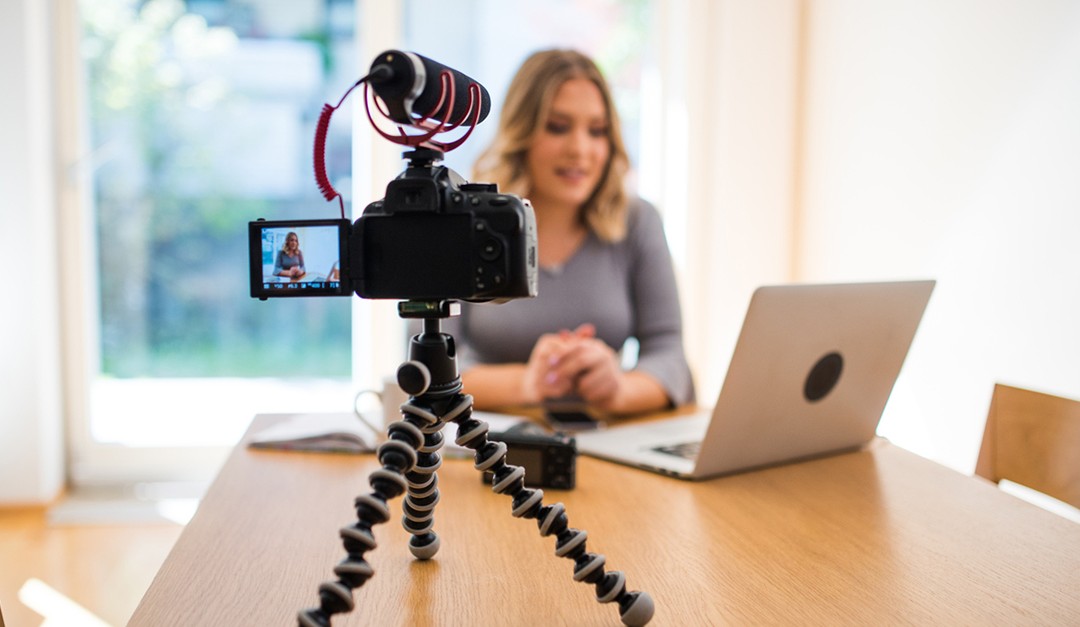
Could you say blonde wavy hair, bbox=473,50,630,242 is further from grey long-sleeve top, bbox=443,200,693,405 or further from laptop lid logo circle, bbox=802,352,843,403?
laptop lid logo circle, bbox=802,352,843,403

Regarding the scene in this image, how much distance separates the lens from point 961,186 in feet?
7.47

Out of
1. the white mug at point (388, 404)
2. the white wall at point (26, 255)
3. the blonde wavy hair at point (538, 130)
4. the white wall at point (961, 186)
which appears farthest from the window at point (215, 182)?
the white mug at point (388, 404)

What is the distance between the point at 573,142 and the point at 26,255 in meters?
2.11

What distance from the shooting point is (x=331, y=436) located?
4.25 ft

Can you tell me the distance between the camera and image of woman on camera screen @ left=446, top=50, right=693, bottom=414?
1.98m

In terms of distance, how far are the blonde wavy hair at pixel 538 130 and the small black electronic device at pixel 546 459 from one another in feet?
3.31

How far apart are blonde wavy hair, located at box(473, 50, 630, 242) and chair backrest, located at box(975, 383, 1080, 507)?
0.98m

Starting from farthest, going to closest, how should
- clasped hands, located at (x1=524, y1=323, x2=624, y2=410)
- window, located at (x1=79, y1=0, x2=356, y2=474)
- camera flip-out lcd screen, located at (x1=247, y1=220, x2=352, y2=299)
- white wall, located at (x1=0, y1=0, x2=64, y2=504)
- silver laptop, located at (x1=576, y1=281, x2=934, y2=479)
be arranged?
window, located at (x1=79, y1=0, x2=356, y2=474)
white wall, located at (x1=0, y1=0, x2=64, y2=504)
clasped hands, located at (x1=524, y1=323, x2=624, y2=410)
silver laptop, located at (x1=576, y1=281, x2=934, y2=479)
camera flip-out lcd screen, located at (x1=247, y1=220, x2=352, y2=299)

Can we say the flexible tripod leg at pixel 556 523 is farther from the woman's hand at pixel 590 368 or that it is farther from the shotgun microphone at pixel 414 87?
the woman's hand at pixel 590 368

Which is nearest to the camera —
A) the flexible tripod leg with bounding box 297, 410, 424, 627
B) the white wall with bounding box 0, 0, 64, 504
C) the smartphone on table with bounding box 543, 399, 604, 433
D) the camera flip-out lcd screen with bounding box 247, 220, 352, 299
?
the flexible tripod leg with bounding box 297, 410, 424, 627

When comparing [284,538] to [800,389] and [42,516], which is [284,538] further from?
[42,516]

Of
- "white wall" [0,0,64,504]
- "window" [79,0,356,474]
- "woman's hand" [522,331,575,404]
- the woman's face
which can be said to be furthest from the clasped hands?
"white wall" [0,0,64,504]

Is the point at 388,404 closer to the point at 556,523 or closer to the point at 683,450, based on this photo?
the point at 683,450

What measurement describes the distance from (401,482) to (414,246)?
192 mm
